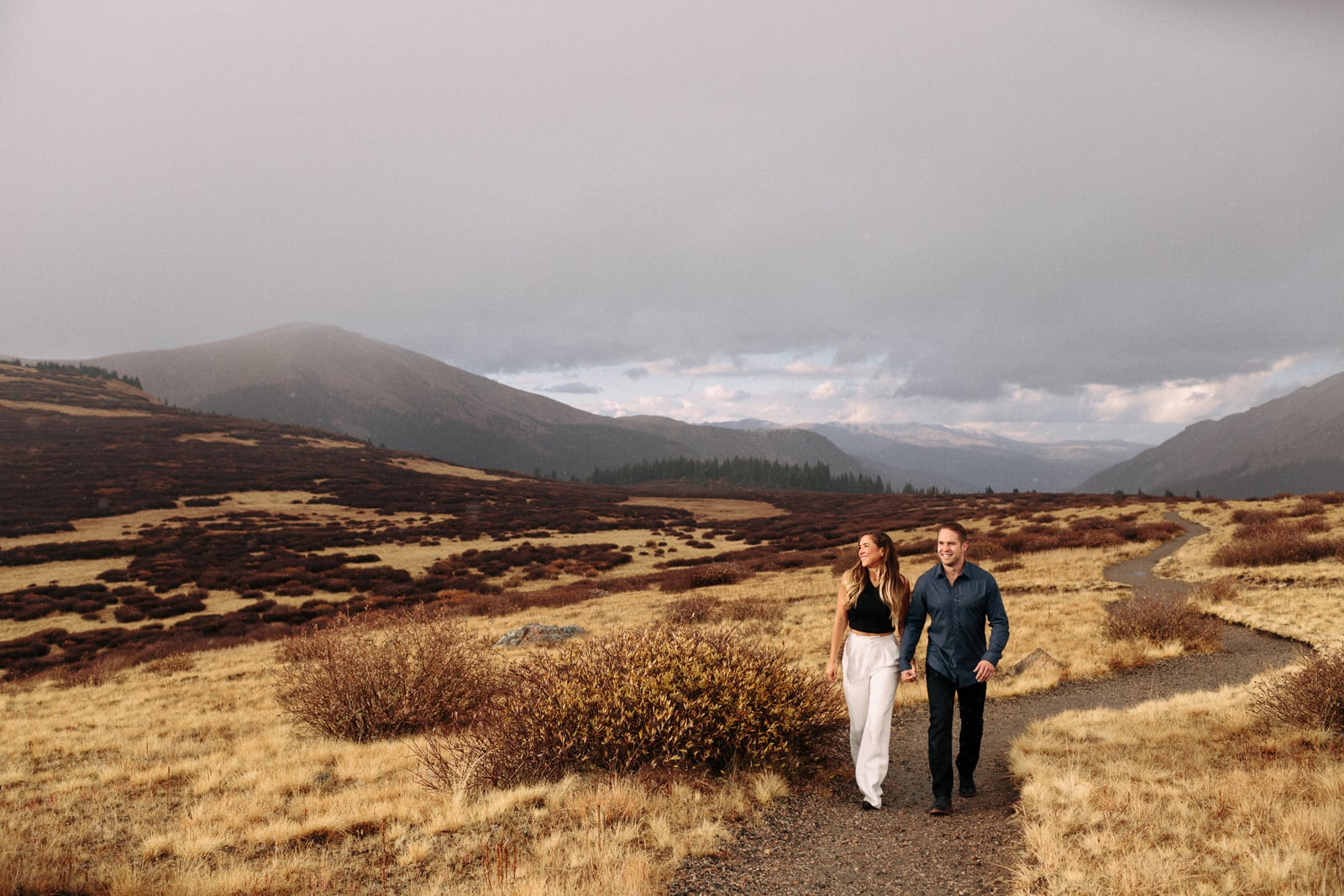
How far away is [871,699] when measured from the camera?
19.8 ft

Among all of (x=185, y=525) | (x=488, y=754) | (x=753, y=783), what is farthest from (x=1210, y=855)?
(x=185, y=525)

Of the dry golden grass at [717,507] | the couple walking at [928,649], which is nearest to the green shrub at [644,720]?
the couple walking at [928,649]

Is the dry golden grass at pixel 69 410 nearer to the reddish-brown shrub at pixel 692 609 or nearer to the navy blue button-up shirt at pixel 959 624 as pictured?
the reddish-brown shrub at pixel 692 609

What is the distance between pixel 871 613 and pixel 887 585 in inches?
12.2

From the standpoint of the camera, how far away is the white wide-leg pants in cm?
599

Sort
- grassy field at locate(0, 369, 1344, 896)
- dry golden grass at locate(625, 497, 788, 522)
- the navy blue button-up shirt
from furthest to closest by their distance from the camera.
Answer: dry golden grass at locate(625, 497, 788, 522) → the navy blue button-up shirt → grassy field at locate(0, 369, 1344, 896)

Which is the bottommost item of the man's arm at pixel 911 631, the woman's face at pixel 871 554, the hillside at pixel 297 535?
the hillside at pixel 297 535

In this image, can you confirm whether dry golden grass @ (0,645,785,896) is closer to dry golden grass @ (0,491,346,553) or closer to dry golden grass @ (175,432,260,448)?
dry golden grass @ (0,491,346,553)

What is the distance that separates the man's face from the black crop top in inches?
27.9

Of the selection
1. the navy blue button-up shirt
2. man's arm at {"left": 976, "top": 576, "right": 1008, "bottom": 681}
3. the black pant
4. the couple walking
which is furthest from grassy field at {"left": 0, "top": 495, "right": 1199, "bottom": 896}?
man's arm at {"left": 976, "top": 576, "right": 1008, "bottom": 681}

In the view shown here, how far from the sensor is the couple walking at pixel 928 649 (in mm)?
5789

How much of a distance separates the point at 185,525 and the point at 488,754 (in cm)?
5198

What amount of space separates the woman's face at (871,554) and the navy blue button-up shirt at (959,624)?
0.41 m

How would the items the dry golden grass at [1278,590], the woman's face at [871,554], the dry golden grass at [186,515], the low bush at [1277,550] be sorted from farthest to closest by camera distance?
the dry golden grass at [186,515]
the low bush at [1277,550]
the dry golden grass at [1278,590]
the woman's face at [871,554]
